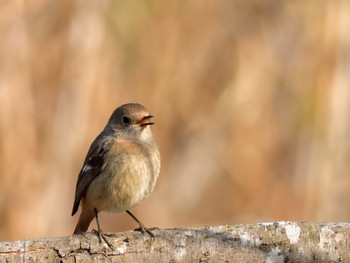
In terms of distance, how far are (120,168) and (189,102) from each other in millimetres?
2611

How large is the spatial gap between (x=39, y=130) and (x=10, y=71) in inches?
23.6

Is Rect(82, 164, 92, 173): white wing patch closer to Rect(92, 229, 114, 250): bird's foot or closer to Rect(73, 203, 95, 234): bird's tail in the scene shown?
Rect(73, 203, 95, 234): bird's tail

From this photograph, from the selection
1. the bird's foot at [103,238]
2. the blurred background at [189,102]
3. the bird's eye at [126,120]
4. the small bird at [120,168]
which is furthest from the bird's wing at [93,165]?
the blurred background at [189,102]

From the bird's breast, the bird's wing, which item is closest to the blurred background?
the bird's wing

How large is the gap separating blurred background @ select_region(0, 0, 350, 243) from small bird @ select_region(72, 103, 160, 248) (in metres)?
1.55

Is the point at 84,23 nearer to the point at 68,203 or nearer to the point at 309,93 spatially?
the point at 68,203

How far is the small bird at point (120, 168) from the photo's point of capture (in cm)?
548

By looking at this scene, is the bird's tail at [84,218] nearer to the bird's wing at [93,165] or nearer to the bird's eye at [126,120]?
the bird's wing at [93,165]

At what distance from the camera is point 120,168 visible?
5.50 meters

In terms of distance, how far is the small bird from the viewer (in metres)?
5.48

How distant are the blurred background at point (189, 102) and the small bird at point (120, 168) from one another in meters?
1.55

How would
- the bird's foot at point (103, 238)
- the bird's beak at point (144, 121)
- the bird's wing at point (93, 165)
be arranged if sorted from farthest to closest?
the bird's beak at point (144, 121) → the bird's wing at point (93, 165) → the bird's foot at point (103, 238)

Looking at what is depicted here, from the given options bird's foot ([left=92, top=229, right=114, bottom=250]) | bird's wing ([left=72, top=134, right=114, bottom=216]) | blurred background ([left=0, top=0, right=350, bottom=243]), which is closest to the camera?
bird's foot ([left=92, top=229, right=114, bottom=250])

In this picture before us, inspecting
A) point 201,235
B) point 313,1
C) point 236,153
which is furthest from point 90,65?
point 201,235
